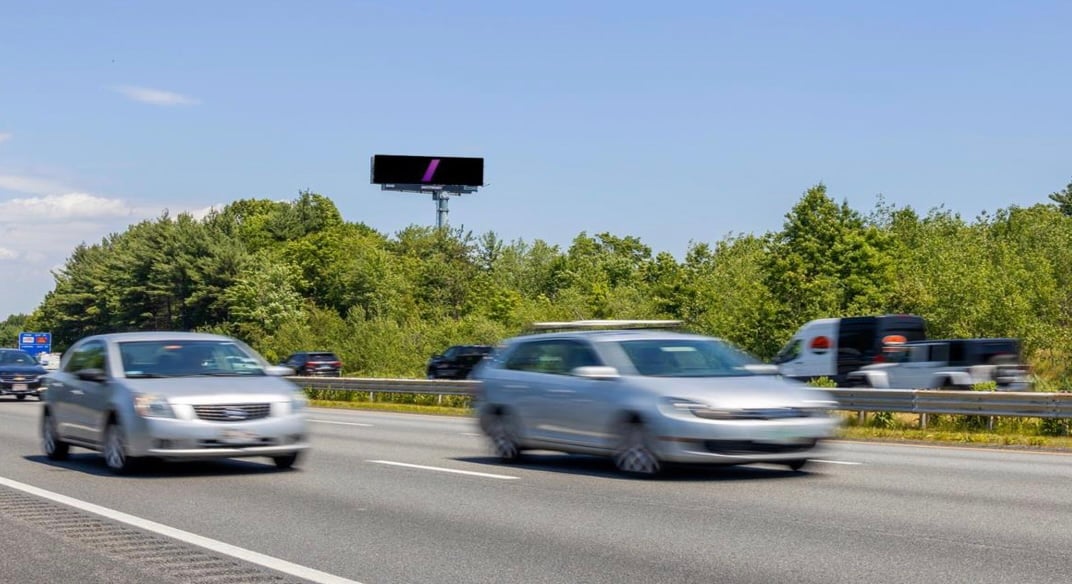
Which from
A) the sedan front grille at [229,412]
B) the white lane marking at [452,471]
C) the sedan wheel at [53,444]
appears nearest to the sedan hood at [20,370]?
the sedan wheel at [53,444]

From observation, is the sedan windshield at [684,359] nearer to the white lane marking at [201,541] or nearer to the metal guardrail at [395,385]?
the white lane marking at [201,541]

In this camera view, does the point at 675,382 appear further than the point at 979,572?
Yes

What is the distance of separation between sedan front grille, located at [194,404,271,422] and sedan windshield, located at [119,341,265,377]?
100 centimetres

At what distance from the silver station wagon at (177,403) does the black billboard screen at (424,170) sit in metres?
91.6

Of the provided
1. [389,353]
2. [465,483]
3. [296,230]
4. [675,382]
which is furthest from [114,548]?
[296,230]

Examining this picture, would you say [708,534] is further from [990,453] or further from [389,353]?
[389,353]

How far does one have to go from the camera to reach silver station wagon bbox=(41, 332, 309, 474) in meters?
14.1

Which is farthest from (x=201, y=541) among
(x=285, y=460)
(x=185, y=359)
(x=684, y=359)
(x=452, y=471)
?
(x=684, y=359)

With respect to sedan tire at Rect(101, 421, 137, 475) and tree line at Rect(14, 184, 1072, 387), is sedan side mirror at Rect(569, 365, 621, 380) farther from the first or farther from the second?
tree line at Rect(14, 184, 1072, 387)

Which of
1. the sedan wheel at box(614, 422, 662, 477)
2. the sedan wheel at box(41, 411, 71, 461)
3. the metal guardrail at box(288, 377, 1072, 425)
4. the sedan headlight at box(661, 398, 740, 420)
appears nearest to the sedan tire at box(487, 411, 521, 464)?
the sedan wheel at box(614, 422, 662, 477)

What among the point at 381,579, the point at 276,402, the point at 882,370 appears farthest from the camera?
the point at 882,370

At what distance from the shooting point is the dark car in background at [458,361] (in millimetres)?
52594

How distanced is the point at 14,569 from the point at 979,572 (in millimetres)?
5564

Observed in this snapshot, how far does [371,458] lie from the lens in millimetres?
16875
